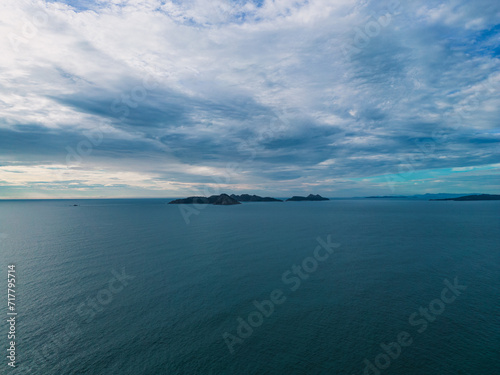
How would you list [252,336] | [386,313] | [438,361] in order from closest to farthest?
[438,361]
[252,336]
[386,313]

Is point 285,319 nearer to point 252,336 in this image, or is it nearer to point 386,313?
point 252,336

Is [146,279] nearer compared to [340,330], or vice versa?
[340,330]

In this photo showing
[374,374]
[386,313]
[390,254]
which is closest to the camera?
[374,374]


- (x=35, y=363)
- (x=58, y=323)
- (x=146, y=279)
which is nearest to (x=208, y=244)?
(x=146, y=279)

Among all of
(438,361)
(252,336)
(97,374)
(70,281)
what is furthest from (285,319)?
(70,281)

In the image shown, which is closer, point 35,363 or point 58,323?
point 35,363


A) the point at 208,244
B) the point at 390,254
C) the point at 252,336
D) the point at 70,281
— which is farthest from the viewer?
the point at 208,244

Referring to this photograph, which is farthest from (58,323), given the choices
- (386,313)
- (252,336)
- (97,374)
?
(386,313)

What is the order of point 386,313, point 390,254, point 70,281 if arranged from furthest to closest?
1. point 390,254
2. point 70,281
3. point 386,313

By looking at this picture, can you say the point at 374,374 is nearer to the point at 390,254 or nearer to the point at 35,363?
the point at 35,363
